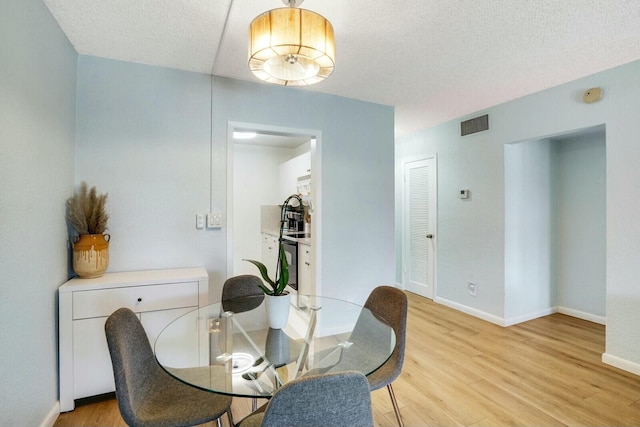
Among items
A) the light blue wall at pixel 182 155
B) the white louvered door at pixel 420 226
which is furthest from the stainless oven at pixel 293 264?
the white louvered door at pixel 420 226

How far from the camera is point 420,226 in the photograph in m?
4.62

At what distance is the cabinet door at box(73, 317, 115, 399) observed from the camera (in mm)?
1995

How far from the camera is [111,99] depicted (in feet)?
7.91

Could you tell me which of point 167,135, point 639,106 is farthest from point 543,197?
point 167,135

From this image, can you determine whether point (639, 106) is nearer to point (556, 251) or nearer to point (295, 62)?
point (556, 251)

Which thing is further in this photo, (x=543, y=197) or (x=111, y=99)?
(x=543, y=197)

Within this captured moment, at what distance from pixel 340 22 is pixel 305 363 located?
6.32 feet

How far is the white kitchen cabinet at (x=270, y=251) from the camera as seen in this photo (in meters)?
4.73

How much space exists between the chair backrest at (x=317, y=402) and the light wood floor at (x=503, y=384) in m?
1.25

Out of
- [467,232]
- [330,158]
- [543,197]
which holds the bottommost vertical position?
[467,232]

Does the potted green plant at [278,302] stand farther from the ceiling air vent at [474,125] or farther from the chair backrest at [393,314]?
the ceiling air vent at [474,125]

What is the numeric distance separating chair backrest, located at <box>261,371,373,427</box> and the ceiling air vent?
3566mm

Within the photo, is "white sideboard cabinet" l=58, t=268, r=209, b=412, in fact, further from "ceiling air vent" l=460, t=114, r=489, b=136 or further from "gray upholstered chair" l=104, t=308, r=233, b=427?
"ceiling air vent" l=460, t=114, r=489, b=136

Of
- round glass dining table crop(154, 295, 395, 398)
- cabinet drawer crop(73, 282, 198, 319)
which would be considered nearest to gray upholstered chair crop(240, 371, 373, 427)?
round glass dining table crop(154, 295, 395, 398)
